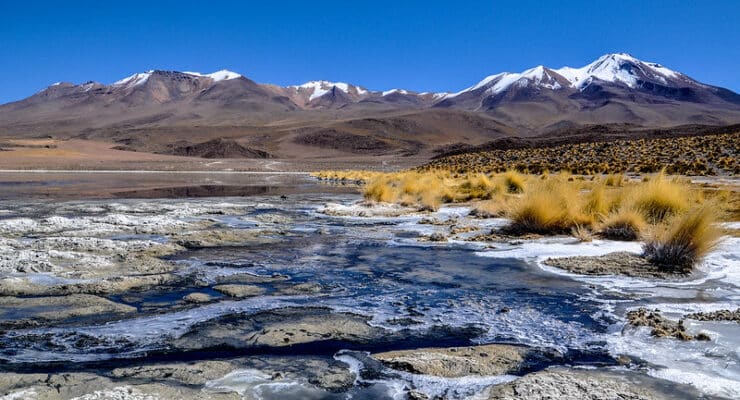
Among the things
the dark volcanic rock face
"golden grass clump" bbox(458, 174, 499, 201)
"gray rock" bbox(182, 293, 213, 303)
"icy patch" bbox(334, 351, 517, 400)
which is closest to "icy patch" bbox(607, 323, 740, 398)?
"icy patch" bbox(334, 351, 517, 400)

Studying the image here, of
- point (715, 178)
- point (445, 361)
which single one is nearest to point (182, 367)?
point (445, 361)

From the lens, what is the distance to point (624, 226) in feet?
33.4

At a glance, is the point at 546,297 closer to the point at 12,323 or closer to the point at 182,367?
the point at 182,367

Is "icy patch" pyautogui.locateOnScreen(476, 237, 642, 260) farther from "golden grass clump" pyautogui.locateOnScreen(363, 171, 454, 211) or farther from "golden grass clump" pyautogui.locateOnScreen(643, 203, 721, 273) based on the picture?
"golden grass clump" pyautogui.locateOnScreen(363, 171, 454, 211)

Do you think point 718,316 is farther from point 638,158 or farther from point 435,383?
point 638,158

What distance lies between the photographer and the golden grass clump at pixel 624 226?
9961 mm

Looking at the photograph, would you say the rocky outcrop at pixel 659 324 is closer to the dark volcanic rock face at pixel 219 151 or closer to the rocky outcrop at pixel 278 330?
the rocky outcrop at pixel 278 330

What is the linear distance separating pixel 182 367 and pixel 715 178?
21.7m

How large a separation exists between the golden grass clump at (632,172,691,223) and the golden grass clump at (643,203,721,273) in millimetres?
2522

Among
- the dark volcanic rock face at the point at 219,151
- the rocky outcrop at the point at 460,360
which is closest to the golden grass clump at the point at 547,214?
the rocky outcrop at the point at 460,360

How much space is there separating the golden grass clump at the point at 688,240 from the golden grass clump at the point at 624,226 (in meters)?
1.88

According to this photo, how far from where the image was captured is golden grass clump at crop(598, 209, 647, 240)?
9.96 meters

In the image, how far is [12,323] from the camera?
17.9 feet

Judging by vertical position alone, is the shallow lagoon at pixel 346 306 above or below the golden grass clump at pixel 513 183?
below
